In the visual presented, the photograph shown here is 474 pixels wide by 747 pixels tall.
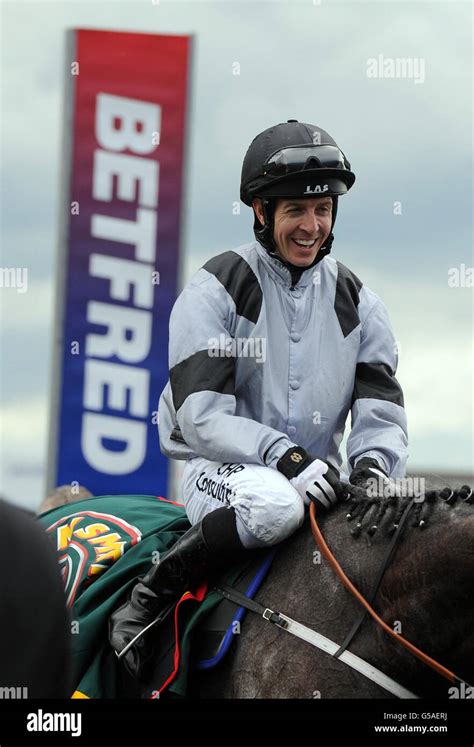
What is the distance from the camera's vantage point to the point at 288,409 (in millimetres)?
4375

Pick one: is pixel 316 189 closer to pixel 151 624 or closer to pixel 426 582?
pixel 426 582

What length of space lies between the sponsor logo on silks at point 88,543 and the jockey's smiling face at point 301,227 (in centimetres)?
135

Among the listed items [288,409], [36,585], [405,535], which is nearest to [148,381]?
[288,409]

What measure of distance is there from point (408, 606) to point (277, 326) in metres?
1.24

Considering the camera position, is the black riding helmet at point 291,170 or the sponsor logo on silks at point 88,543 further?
the sponsor logo on silks at point 88,543

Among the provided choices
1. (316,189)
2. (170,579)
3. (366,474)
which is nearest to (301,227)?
(316,189)

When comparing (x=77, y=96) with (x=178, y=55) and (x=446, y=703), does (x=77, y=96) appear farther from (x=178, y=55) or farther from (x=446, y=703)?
(x=446, y=703)

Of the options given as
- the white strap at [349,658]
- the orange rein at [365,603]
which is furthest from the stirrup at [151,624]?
the orange rein at [365,603]

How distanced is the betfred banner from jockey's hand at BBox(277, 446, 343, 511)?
20.3 ft

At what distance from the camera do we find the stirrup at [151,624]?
13.4 ft

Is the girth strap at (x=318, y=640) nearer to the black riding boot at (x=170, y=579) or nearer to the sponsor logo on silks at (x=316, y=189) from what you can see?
the black riding boot at (x=170, y=579)

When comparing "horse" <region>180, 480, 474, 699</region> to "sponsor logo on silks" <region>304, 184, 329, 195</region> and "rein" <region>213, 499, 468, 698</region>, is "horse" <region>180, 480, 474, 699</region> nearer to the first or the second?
"rein" <region>213, 499, 468, 698</region>

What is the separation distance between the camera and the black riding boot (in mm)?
4035

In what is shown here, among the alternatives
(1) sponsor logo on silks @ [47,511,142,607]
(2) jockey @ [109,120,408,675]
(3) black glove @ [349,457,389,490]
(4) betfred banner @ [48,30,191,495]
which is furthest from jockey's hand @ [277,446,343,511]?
(4) betfred banner @ [48,30,191,495]
